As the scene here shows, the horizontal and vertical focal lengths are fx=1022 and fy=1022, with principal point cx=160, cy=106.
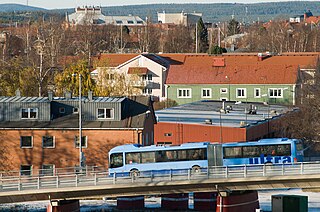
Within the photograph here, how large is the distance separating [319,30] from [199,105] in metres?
78.9

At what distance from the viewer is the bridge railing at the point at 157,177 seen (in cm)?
4075

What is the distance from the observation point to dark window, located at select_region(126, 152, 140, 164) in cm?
4638

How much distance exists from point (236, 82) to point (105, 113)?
36239 mm

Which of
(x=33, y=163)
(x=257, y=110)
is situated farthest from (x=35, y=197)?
(x=257, y=110)

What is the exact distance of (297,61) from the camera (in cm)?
9356

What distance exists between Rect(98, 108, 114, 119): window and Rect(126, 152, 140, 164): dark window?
17.3 feet

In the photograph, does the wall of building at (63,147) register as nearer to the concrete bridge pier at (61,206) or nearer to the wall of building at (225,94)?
the concrete bridge pier at (61,206)

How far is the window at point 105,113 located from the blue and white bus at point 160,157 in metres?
4.60

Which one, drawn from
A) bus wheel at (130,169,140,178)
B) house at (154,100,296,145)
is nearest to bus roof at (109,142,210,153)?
bus wheel at (130,169,140,178)

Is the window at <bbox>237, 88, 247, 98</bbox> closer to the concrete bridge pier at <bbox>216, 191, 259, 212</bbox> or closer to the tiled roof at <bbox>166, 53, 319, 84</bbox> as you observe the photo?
the tiled roof at <bbox>166, 53, 319, 84</bbox>

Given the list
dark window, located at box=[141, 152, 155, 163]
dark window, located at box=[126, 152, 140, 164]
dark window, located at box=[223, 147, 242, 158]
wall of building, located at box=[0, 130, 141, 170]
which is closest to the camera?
dark window, located at box=[126, 152, 140, 164]

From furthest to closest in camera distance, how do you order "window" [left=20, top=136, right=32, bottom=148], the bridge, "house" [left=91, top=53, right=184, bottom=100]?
1. "house" [left=91, top=53, right=184, bottom=100]
2. "window" [left=20, top=136, right=32, bottom=148]
3. the bridge

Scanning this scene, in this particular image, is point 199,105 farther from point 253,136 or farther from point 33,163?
point 33,163

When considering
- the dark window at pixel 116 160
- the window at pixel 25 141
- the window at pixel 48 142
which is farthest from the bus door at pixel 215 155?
the window at pixel 25 141
